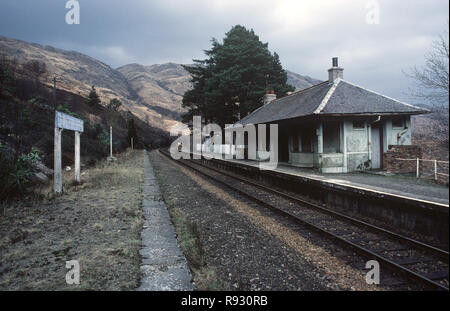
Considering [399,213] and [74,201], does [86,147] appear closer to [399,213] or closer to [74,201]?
[74,201]

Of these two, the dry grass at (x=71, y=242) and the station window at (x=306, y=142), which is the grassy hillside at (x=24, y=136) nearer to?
the dry grass at (x=71, y=242)

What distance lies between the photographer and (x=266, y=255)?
5.02 meters

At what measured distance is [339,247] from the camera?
17.7ft

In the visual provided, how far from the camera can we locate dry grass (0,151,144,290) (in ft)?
12.3

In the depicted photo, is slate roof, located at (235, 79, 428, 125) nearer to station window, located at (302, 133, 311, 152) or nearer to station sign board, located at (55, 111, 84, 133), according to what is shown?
station window, located at (302, 133, 311, 152)

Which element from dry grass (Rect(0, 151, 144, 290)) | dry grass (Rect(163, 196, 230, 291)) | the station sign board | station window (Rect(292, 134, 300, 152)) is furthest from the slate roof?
the station sign board

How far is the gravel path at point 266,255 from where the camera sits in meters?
4.04

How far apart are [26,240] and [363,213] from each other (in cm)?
848

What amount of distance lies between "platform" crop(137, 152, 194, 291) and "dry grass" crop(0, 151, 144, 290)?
0.17 metres

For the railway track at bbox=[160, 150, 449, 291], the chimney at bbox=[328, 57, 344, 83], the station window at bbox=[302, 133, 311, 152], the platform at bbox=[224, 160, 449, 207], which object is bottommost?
the railway track at bbox=[160, 150, 449, 291]

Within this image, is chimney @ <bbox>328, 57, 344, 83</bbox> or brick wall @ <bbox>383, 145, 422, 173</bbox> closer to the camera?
brick wall @ <bbox>383, 145, 422, 173</bbox>

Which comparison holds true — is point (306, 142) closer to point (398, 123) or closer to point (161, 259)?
point (398, 123)

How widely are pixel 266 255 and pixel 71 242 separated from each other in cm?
396

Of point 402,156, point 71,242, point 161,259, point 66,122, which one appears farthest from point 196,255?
point 66,122
